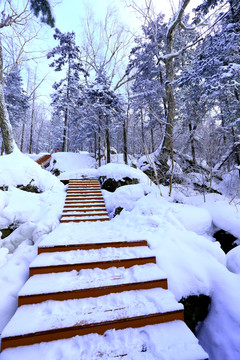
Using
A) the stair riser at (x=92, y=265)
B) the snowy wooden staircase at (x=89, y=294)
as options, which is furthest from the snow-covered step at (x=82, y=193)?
the stair riser at (x=92, y=265)

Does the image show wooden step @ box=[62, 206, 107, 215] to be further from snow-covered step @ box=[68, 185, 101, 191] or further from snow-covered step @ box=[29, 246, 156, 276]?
snow-covered step @ box=[29, 246, 156, 276]

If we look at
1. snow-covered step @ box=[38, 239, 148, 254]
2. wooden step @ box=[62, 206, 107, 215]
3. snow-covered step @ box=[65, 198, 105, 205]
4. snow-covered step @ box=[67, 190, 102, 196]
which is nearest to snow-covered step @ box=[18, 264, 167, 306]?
snow-covered step @ box=[38, 239, 148, 254]

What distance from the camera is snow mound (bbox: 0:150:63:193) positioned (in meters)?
5.56

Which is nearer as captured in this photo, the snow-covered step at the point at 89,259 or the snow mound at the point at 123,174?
the snow-covered step at the point at 89,259

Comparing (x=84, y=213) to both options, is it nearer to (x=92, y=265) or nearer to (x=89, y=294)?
(x=92, y=265)

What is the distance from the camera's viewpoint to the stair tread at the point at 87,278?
1913 millimetres

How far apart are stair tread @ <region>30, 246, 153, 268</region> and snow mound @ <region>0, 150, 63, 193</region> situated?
4.02 meters

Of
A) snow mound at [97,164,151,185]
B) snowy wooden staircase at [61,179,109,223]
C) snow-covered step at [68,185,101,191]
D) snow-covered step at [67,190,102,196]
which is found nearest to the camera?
snowy wooden staircase at [61,179,109,223]

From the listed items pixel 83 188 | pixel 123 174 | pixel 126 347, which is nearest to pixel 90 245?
pixel 126 347

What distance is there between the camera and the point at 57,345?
1.49 metres

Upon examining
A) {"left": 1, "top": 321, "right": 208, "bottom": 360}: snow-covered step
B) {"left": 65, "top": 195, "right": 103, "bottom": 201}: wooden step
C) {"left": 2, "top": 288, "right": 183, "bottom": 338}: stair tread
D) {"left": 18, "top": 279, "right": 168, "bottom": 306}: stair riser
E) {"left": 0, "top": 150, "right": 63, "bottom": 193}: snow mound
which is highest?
{"left": 0, "top": 150, "right": 63, "bottom": 193}: snow mound

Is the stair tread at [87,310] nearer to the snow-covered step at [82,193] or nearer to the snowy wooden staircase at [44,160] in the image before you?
the snow-covered step at [82,193]

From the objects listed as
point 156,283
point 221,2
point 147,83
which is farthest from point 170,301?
point 147,83

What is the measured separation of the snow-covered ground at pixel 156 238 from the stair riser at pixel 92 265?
20cm
